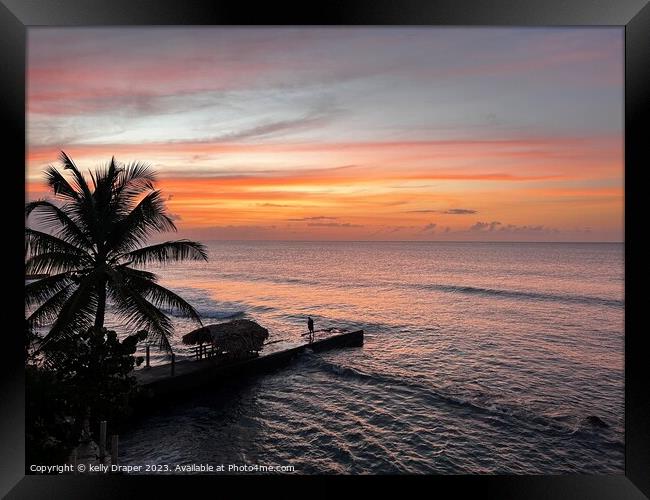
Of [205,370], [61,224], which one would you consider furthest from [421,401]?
[61,224]

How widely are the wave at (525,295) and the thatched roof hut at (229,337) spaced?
25.1 m

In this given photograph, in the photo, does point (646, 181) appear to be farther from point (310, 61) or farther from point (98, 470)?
point (98, 470)

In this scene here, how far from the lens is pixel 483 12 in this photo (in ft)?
10.8

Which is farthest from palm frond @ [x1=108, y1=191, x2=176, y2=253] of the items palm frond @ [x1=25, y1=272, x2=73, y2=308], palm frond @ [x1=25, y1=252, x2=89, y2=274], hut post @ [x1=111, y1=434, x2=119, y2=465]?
hut post @ [x1=111, y1=434, x2=119, y2=465]

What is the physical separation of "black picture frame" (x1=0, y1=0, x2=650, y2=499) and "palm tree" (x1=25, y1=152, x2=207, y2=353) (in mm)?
1895

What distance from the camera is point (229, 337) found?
38.4 ft

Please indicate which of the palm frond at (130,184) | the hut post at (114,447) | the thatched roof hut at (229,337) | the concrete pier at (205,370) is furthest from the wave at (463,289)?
the hut post at (114,447)

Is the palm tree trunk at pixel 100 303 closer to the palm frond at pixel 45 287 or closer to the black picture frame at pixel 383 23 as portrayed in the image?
the palm frond at pixel 45 287

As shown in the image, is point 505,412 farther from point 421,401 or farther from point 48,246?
point 48,246

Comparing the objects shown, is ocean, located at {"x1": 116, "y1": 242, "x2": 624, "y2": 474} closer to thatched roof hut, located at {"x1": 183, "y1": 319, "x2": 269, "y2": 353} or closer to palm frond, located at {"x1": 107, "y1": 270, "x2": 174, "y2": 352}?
thatched roof hut, located at {"x1": 183, "y1": 319, "x2": 269, "y2": 353}

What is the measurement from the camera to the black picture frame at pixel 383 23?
3.24 m

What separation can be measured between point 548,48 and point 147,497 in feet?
25.5

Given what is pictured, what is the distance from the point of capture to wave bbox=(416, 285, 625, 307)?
28953 millimetres

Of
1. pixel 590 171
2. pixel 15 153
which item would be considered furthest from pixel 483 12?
pixel 590 171
